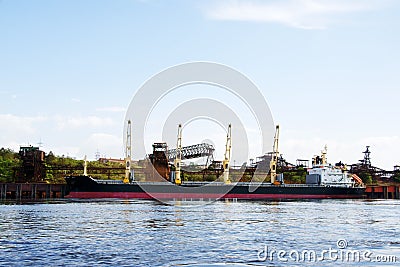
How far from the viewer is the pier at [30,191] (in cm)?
8606

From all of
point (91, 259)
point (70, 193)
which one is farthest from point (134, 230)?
point (70, 193)

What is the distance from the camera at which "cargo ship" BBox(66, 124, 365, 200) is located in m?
90.2

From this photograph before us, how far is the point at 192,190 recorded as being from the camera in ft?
308

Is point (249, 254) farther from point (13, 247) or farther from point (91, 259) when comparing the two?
point (13, 247)

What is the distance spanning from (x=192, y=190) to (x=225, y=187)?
581 cm

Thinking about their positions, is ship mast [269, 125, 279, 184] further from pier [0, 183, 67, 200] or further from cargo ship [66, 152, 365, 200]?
pier [0, 183, 67, 200]

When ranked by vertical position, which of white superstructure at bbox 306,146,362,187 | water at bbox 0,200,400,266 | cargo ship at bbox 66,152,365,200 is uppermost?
white superstructure at bbox 306,146,362,187

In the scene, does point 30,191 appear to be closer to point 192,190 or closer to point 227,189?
point 192,190

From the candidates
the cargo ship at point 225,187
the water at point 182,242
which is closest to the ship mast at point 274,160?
the cargo ship at point 225,187

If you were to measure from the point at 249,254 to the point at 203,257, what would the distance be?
6.78ft

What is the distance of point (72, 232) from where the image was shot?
28.2 metres

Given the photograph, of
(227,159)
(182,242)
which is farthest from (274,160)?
(182,242)

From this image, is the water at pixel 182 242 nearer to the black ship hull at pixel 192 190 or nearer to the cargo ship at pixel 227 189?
the black ship hull at pixel 192 190

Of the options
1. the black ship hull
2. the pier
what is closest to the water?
the pier
